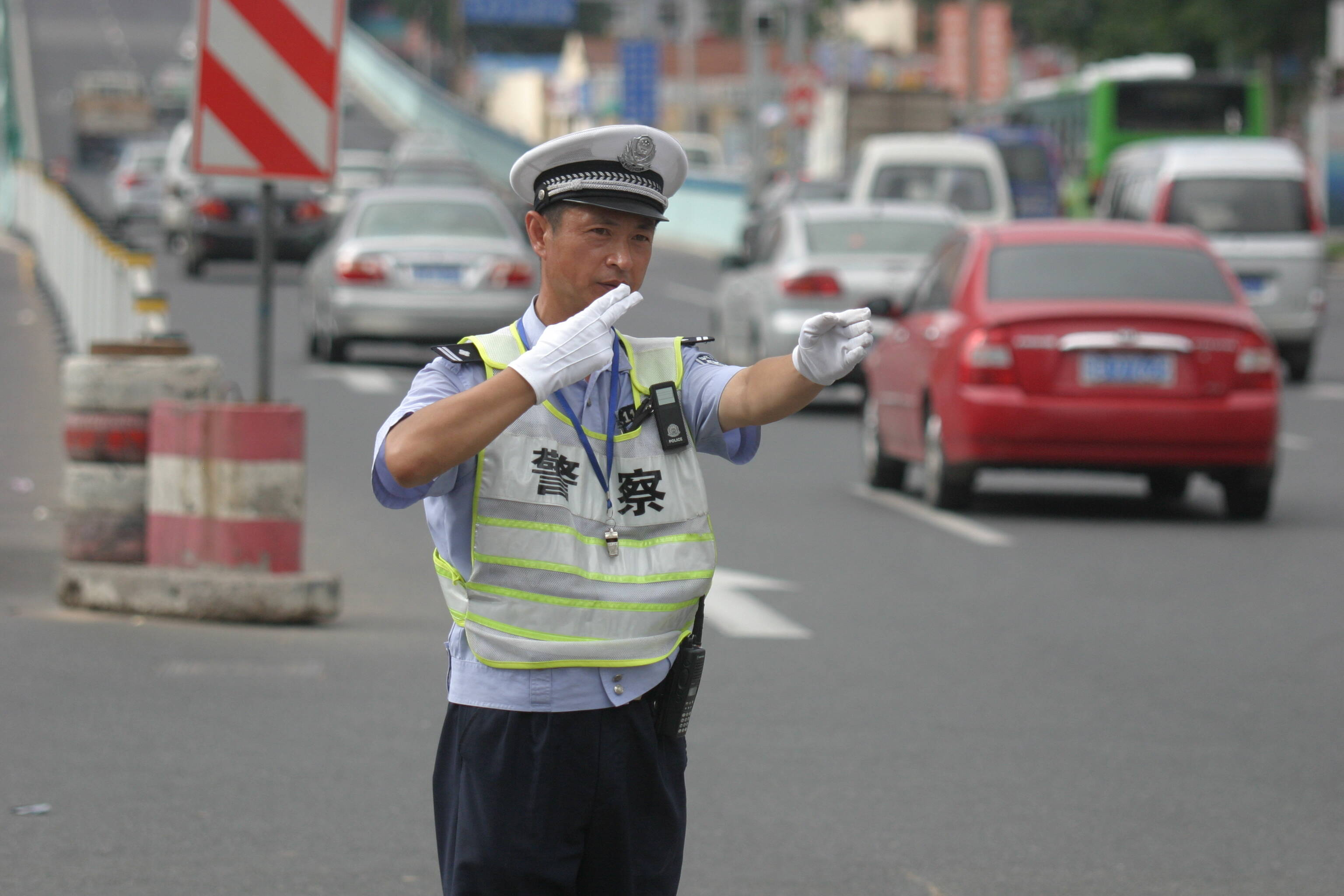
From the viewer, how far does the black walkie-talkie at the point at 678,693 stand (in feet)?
11.6

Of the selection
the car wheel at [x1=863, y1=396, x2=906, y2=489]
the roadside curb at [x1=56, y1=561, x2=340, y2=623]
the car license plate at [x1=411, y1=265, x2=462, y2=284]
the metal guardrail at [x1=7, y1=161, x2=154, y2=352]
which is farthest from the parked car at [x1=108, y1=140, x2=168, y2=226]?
the roadside curb at [x1=56, y1=561, x2=340, y2=623]

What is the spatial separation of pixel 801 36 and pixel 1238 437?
121ft

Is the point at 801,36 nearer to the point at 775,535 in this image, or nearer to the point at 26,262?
the point at 26,262

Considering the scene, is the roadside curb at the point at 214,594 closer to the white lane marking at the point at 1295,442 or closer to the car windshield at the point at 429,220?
the white lane marking at the point at 1295,442

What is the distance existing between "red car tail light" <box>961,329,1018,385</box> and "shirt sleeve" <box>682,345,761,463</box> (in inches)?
355

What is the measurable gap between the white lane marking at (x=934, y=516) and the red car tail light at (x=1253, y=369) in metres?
1.49

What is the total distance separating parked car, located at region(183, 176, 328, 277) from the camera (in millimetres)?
32219

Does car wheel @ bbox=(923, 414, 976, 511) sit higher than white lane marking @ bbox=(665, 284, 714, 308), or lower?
lower

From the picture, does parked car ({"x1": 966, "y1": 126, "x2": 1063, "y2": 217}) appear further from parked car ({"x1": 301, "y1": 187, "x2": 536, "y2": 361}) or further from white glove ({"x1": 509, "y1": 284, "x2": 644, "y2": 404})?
white glove ({"x1": 509, "y1": 284, "x2": 644, "y2": 404})

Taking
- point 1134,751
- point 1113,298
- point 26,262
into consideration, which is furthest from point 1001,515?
point 26,262

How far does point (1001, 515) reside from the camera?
1309 cm

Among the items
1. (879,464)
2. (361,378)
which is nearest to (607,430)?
(879,464)

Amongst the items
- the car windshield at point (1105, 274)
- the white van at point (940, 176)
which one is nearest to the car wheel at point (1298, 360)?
the white van at point (940, 176)

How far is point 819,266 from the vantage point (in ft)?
61.3
